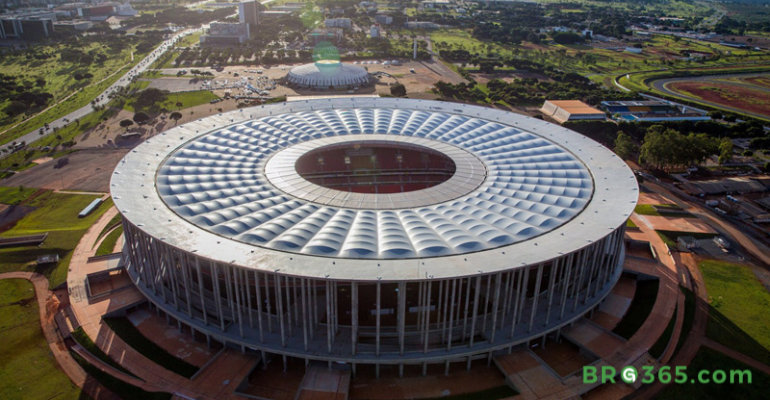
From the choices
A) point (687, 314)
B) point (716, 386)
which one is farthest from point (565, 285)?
point (687, 314)

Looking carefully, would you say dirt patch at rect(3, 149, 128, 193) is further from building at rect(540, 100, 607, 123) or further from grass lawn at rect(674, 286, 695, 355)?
building at rect(540, 100, 607, 123)

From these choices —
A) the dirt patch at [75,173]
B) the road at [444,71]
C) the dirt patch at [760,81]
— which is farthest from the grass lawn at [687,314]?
the dirt patch at [760,81]

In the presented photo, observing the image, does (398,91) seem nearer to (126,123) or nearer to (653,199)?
(126,123)

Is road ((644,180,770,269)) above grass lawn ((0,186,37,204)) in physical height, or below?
below

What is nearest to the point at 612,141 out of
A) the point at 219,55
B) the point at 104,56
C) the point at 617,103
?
the point at 617,103

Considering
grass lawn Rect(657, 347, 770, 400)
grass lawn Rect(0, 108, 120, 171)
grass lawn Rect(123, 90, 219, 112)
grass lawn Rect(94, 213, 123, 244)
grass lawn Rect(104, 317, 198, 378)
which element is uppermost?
grass lawn Rect(123, 90, 219, 112)

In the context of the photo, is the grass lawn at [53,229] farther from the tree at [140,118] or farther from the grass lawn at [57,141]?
the tree at [140,118]

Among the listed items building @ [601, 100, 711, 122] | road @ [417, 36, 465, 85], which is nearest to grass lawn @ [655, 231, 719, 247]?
building @ [601, 100, 711, 122]
